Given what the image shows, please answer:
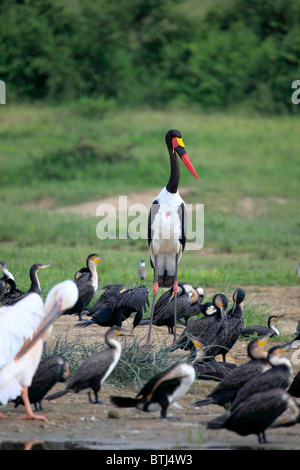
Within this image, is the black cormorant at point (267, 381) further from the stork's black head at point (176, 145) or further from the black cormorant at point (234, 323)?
the stork's black head at point (176, 145)

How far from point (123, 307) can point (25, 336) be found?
6.78 feet

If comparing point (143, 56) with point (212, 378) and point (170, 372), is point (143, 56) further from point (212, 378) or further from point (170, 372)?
point (170, 372)

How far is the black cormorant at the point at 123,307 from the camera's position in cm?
647

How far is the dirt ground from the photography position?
426cm

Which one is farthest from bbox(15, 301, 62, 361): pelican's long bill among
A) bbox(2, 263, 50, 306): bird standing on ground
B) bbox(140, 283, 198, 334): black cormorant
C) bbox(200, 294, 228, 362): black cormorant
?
bbox(140, 283, 198, 334): black cormorant

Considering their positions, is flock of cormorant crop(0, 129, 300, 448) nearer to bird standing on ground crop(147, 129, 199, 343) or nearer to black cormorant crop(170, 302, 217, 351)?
black cormorant crop(170, 302, 217, 351)

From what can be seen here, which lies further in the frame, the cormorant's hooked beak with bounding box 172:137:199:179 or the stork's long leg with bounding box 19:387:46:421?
the cormorant's hooked beak with bounding box 172:137:199:179

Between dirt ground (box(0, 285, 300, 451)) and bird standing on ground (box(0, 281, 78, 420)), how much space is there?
0.17m

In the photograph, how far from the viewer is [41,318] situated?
15.0ft

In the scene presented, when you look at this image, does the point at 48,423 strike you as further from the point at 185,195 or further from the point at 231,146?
the point at 231,146

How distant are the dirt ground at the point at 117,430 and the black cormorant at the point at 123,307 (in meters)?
1.23

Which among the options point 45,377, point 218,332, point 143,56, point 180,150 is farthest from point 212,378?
point 143,56

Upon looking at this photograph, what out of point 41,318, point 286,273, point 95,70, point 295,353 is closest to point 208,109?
point 95,70

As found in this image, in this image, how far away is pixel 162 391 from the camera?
4.63 m
